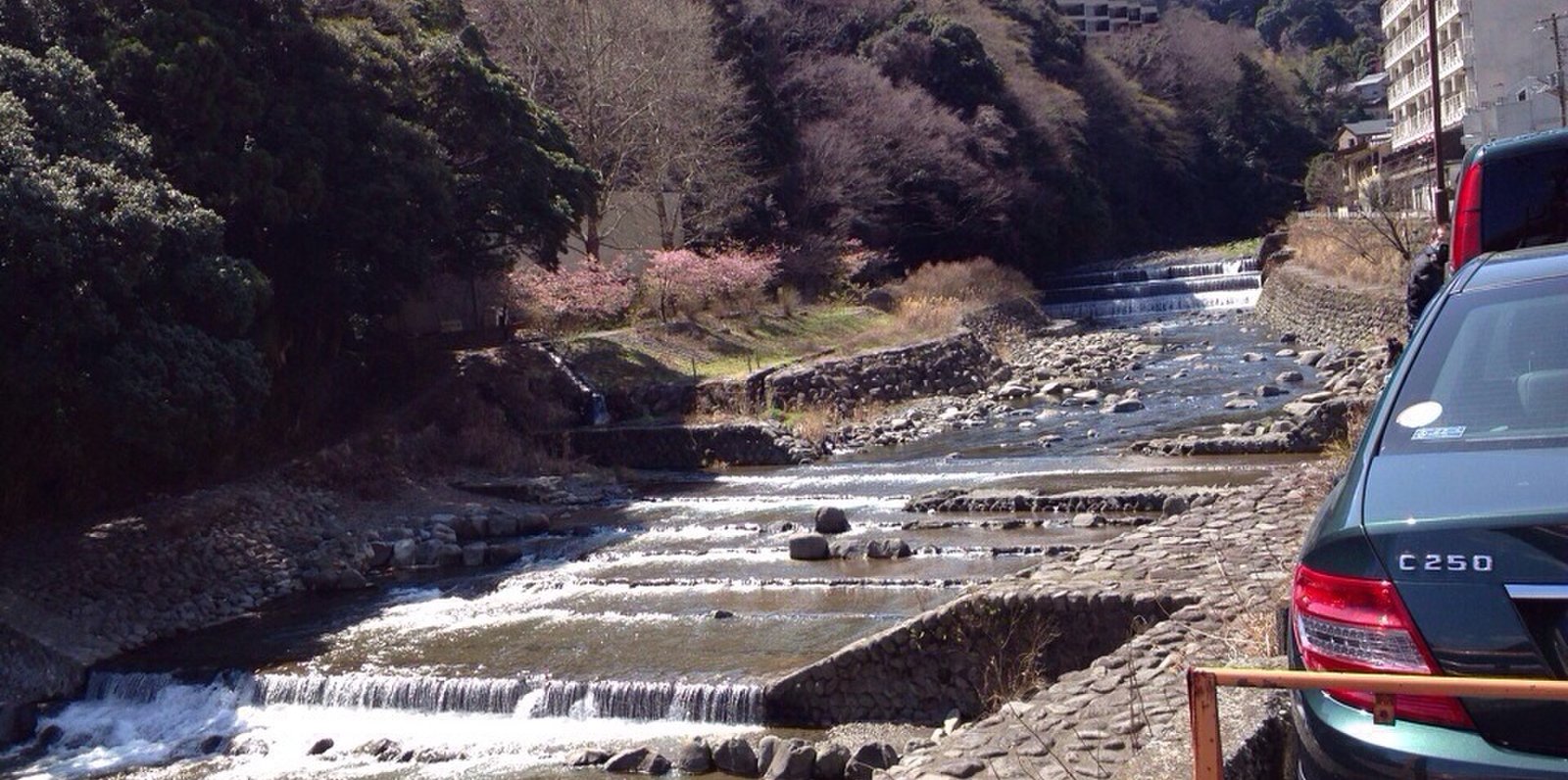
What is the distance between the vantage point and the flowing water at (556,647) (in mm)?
12539

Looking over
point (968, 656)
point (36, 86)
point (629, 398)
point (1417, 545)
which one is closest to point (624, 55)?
point (629, 398)

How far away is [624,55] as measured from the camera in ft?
123

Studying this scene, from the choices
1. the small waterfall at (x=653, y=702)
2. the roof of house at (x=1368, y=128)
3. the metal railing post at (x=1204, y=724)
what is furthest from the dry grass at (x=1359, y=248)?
the metal railing post at (x=1204, y=724)

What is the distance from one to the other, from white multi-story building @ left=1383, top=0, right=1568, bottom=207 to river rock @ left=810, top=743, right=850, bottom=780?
25855mm

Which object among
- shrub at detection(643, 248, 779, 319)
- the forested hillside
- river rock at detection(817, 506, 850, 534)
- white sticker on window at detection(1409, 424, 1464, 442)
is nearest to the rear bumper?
white sticker on window at detection(1409, 424, 1464, 442)

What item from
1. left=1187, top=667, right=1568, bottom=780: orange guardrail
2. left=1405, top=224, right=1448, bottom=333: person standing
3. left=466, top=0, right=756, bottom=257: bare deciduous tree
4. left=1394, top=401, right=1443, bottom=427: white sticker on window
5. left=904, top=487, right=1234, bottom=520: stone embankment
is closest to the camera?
left=1187, top=667, right=1568, bottom=780: orange guardrail

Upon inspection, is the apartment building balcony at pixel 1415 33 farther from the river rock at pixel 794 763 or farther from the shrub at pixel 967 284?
the river rock at pixel 794 763

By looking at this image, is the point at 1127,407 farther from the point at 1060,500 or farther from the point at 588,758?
the point at 588,758

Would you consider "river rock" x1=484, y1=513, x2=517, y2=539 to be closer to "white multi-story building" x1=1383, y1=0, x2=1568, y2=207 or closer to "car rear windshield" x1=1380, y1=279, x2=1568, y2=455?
"car rear windshield" x1=1380, y1=279, x2=1568, y2=455

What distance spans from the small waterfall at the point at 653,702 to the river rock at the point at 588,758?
0.90 m

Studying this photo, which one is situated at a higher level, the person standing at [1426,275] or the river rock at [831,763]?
the person standing at [1426,275]

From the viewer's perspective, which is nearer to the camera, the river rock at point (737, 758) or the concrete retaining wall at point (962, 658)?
the concrete retaining wall at point (962, 658)

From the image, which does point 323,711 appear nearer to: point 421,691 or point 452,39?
point 421,691

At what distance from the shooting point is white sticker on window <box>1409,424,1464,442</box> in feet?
11.3
